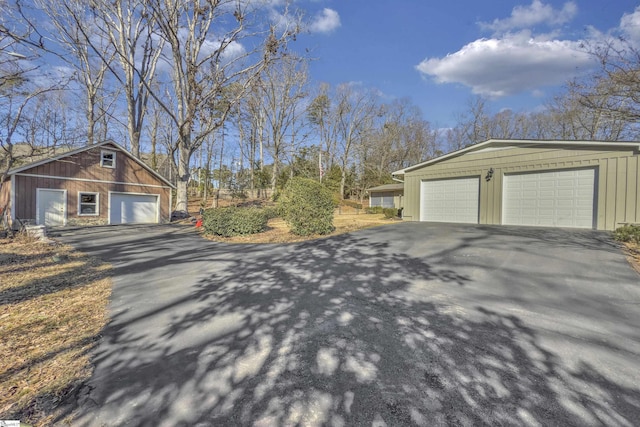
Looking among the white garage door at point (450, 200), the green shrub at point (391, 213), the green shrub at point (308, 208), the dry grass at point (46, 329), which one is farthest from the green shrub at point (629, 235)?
the green shrub at point (391, 213)

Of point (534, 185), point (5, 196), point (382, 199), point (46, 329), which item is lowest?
point (46, 329)

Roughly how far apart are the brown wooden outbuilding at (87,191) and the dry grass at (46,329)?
9.74 m

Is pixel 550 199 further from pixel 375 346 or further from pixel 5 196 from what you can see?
pixel 5 196

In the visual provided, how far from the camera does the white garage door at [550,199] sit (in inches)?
380

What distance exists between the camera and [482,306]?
3.71 metres

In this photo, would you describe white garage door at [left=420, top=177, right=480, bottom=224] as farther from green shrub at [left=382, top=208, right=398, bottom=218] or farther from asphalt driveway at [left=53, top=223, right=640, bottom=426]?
asphalt driveway at [left=53, top=223, right=640, bottom=426]

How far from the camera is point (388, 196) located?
89.8ft

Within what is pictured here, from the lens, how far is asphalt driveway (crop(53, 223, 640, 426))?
6.37 ft

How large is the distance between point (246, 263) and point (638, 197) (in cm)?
1174

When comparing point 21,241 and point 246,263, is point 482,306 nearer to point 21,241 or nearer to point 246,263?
point 246,263

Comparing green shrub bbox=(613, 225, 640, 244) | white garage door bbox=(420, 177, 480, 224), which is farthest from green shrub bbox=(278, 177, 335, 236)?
green shrub bbox=(613, 225, 640, 244)

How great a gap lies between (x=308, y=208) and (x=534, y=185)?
8.69 m

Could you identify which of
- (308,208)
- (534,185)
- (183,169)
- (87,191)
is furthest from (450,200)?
(87,191)

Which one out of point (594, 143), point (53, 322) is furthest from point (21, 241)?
point (594, 143)
